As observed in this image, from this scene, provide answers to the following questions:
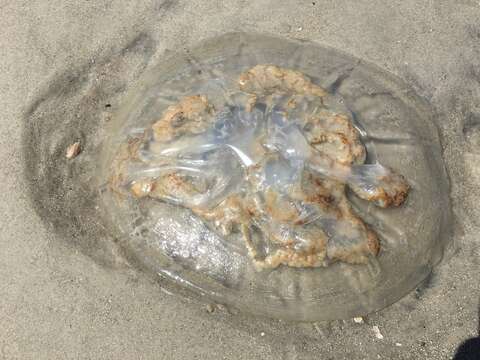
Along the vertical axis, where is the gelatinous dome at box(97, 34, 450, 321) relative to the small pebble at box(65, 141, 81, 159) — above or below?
above

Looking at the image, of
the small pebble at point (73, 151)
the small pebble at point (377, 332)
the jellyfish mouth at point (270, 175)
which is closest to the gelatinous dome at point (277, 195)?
the jellyfish mouth at point (270, 175)

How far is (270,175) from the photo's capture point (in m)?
2.63

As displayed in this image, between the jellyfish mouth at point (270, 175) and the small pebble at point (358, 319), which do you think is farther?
the small pebble at point (358, 319)

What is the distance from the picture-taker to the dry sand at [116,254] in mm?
2887

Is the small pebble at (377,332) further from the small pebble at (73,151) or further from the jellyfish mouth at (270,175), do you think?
the small pebble at (73,151)

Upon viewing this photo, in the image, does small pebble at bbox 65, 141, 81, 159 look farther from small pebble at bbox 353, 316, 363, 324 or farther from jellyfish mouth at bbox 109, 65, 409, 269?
small pebble at bbox 353, 316, 363, 324

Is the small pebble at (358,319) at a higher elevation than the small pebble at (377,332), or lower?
higher

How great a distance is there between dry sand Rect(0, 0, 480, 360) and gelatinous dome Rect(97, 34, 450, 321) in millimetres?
194

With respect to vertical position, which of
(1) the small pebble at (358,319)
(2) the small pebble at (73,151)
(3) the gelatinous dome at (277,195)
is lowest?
(1) the small pebble at (358,319)

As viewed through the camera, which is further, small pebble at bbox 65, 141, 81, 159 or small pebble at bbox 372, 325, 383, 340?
small pebble at bbox 65, 141, 81, 159

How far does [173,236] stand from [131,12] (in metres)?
2.30

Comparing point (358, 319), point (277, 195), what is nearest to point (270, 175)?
point (277, 195)

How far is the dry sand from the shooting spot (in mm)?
2887

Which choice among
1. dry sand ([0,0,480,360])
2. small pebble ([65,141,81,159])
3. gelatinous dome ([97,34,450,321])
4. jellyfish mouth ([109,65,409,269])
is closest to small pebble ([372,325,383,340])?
dry sand ([0,0,480,360])
